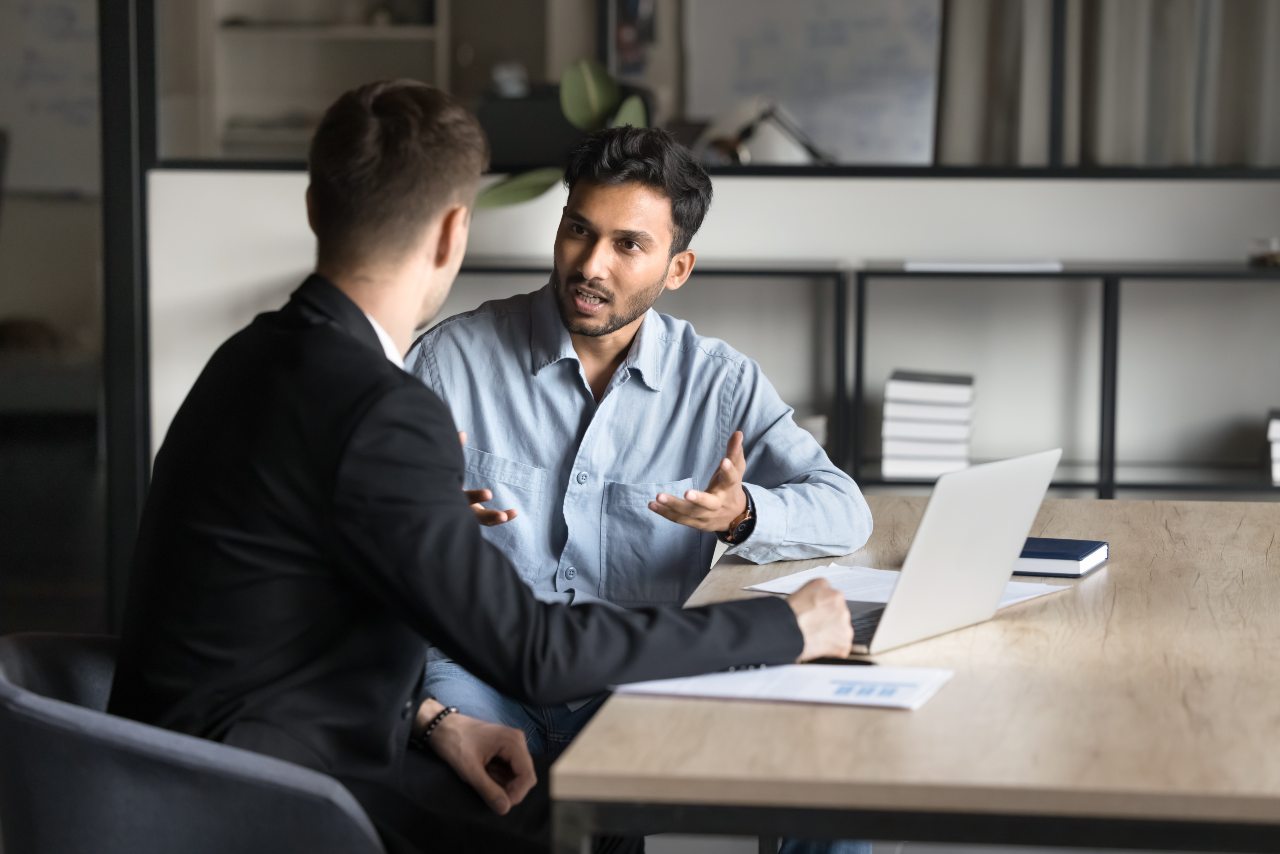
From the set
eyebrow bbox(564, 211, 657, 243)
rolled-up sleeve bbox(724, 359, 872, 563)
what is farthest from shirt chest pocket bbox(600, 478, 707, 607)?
eyebrow bbox(564, 211, 657, 243)

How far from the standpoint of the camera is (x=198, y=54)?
18.6ft

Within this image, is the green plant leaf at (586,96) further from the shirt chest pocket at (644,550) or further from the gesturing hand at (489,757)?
the gesturing hand at (489,757)

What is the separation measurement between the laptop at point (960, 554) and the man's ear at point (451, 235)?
19.9 inches

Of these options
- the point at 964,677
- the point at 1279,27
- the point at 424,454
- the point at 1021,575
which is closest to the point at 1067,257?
the point at 1279,27

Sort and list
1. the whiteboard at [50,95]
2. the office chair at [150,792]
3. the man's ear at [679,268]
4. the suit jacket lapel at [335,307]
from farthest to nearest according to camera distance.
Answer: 1. the whiteboard at [50,95]
2. the man's ear at [679,268]
3. the suit jacket lapel at [335,307]
4. the office chair at [150,792]

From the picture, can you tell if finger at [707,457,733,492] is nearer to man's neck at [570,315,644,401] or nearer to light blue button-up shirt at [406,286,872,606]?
light blue button-up shirt at [406,286,872,606]

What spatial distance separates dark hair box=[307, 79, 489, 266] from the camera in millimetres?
1334

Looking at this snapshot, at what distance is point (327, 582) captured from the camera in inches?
49.8

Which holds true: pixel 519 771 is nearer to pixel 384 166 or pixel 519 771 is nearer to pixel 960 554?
pixel 960 554

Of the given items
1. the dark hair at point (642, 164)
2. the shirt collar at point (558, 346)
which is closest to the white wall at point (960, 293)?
the dark hair at point (642, 164)

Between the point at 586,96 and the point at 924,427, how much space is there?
118 centimetres

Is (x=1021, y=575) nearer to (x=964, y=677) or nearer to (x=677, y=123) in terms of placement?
(x=964, y=677)

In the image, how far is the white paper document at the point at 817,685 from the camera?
1.24 metres

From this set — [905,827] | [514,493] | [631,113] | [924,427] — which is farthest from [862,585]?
[631,113]
